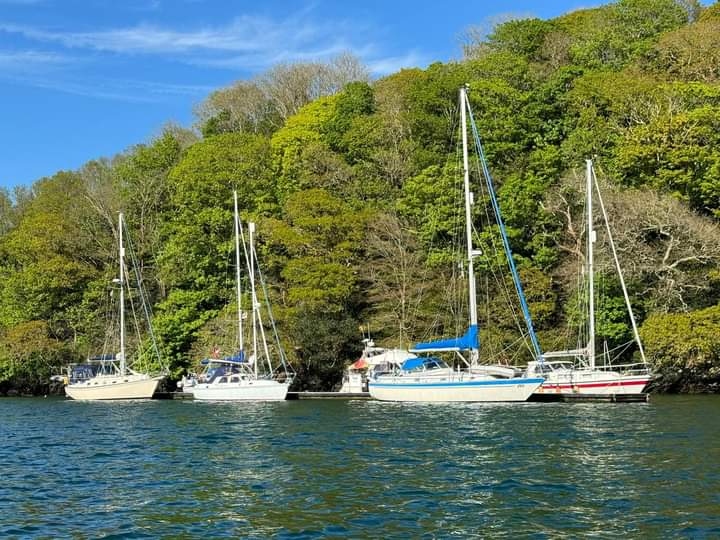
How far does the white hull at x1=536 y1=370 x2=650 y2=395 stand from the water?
12.7 ft

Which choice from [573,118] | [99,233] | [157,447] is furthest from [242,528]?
[99,233]

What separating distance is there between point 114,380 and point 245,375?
12318 millimetres

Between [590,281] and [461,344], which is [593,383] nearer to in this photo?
[590,281]

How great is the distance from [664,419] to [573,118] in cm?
3312

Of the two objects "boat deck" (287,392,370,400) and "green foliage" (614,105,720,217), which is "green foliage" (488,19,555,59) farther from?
"boat deck" (287,392,370,400)

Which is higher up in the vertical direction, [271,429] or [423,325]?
[423,325]

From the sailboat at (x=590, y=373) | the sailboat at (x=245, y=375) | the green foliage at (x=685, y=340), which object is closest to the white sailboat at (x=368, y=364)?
the sailboat at (x=245, y=375)

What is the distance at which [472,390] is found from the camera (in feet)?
144

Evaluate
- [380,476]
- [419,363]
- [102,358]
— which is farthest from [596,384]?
[102,358]

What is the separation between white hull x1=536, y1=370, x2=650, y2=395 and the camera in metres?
42.6

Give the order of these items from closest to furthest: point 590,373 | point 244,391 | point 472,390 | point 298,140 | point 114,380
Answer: point 472,390 < point 590,373 < point 244,391 < point 114,380 < point 298,140

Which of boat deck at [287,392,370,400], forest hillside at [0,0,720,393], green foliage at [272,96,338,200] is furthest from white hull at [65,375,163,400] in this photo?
green foliage at [272,96,338,200]

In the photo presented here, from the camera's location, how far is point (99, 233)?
76.1 metres

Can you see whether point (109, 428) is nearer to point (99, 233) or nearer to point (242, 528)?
point (242, 528)
